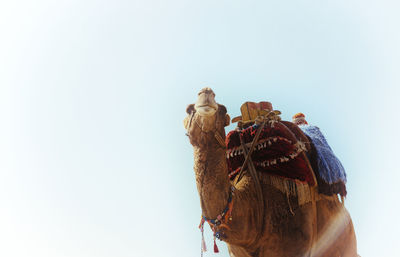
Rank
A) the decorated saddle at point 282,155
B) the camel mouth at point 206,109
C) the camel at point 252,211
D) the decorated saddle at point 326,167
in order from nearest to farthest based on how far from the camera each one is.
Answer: the camel mouth at point 206,109
the camel at point 252,211
the decorated saddle at point 282,155
the decorated saddle at point 326,167

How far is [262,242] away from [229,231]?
0.63 metres

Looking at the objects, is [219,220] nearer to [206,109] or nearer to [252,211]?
[252,211]

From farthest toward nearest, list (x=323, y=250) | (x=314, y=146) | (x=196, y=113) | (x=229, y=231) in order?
(x=314, y=146), (x=323, y=250), (x=229, y=231), (x=196, y=113)

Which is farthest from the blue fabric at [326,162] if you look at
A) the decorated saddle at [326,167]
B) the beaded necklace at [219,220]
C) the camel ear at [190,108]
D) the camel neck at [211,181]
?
the camel ear at [190,108]

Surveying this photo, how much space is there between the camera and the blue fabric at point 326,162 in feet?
18.0

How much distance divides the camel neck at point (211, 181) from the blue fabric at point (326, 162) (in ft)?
7.01

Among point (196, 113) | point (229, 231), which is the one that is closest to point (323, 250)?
point (229, 231)

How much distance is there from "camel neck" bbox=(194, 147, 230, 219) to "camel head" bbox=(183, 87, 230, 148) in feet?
0.34

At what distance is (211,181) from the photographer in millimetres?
3828

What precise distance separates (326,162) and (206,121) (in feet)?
8.75

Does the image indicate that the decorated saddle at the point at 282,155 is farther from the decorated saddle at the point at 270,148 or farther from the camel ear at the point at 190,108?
the camel ear at the point at 190,108

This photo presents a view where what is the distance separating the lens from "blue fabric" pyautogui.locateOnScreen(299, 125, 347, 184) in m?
5.50

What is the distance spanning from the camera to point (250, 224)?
4398mm

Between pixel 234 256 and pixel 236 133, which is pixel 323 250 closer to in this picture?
pixel 234 256
